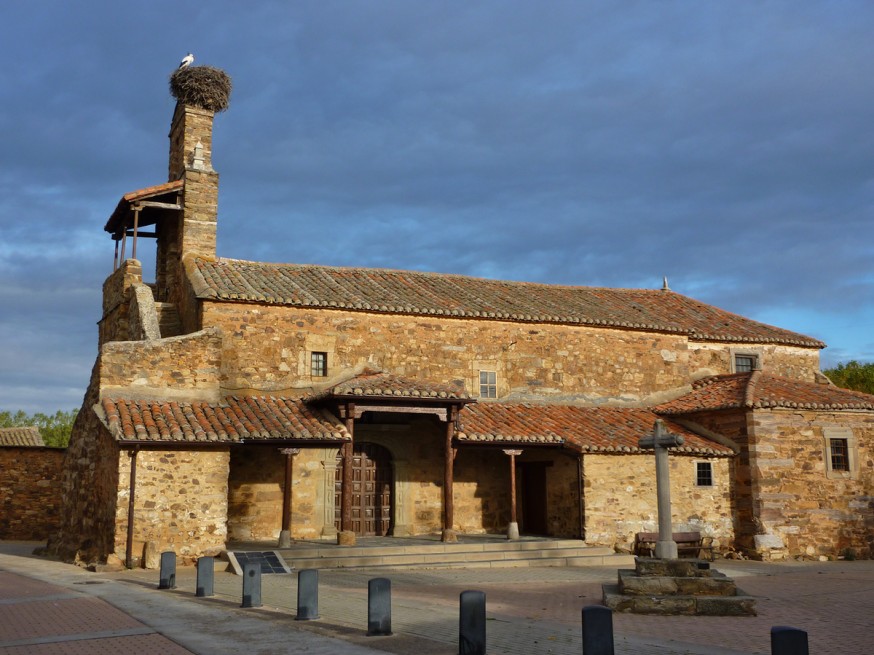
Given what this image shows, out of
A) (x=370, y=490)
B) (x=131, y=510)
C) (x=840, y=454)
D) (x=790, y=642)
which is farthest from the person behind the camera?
(x=840, y=454)

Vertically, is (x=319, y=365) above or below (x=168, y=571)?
above

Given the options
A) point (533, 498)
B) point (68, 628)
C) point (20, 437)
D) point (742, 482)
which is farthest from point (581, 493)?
point (20, 437)

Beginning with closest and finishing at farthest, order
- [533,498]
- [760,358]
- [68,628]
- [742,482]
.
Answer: [68,628], [742,482], [533,498], [760,358]

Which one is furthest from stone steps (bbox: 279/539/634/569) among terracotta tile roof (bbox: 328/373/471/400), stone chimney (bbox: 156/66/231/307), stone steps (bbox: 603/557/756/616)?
stone chimney (bbox: 156/66/231/307)

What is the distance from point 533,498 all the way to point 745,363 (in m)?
8.71

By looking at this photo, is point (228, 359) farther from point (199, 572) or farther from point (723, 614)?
point (723, 614)

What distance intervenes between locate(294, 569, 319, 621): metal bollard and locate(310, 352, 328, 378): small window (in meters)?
10.7

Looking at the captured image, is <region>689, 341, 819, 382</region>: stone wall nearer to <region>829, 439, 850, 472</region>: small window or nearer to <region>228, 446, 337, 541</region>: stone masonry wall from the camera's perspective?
<region>829, 439, 850, 472</region>: small window

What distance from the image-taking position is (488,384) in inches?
898

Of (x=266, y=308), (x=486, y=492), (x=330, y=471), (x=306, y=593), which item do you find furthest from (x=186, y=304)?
(x=306, y=593)

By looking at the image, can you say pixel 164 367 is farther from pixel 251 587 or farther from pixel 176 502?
pixel 251 587

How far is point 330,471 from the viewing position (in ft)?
66.8

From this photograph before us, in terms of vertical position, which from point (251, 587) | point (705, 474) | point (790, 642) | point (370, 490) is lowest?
point (251, 587)

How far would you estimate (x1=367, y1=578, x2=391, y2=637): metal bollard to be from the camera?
31.1ft
